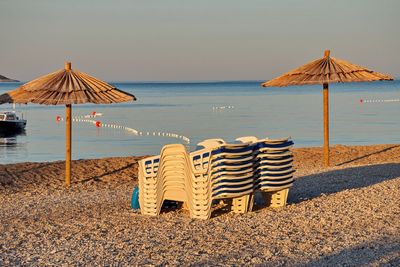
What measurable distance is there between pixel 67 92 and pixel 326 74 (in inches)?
181

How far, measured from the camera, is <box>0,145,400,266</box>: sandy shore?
6818 mm

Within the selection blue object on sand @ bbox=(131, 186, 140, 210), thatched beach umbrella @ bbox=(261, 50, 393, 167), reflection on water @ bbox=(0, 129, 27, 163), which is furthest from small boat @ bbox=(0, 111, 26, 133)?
blue object on sand @ bbox=(131, 186, 140, 210)

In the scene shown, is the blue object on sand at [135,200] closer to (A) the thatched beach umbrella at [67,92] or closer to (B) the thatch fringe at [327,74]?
(A) the thatched beach umbrella at [67,92]

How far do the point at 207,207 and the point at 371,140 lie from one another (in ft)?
58.1

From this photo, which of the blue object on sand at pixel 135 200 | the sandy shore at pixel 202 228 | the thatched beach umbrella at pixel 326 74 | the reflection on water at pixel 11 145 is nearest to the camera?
the sandy shore at pixel 202 228

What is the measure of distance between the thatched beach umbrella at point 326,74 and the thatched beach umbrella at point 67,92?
3.18 meters

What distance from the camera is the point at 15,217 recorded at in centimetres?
937

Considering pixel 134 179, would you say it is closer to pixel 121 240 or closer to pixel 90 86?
pixel 90 86

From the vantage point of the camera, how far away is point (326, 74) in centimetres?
1380

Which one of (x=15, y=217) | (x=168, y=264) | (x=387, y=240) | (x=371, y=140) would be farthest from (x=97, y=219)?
(x=371, y=140)

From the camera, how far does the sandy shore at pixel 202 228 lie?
6818mm

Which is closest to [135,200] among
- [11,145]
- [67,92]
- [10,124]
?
[67,92]

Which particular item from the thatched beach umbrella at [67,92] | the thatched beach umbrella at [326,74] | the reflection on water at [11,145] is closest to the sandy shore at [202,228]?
the thatched beach umbrella at [67,92]

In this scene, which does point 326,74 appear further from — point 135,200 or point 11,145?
point 11,145
